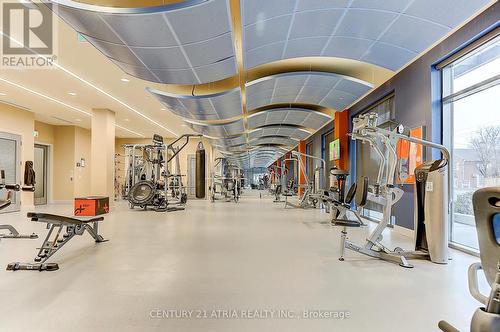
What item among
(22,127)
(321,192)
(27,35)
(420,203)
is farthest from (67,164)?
(420,203)

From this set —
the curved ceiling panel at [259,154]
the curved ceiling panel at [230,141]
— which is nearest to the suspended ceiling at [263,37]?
the curved ceiling panel at [230,141]

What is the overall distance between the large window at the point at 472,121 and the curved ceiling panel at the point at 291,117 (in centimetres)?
629

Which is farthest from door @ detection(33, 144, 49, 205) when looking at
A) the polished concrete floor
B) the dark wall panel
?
the dark wall panel

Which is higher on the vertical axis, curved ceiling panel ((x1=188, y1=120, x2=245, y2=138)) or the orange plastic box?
curved ceiling panel ((x1=188, y1=120, x2=245, y2=138))

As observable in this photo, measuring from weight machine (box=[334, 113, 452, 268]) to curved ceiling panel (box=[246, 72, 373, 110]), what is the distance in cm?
381

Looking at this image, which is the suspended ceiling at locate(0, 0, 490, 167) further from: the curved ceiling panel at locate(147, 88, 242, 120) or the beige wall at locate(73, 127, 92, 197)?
the beige wall at locate(73, 127, 92, 197)

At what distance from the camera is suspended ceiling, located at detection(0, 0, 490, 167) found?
→ 13.6 feet

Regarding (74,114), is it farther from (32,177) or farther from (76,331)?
(76,331)

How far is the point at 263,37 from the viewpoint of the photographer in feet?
17.3

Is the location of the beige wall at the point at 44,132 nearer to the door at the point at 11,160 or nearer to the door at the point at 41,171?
the door at the point at 41,171

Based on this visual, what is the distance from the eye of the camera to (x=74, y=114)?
35.4 feet

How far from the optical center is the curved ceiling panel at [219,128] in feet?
40.8

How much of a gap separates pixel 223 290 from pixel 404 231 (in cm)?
441

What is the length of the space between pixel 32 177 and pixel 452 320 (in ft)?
35.9
